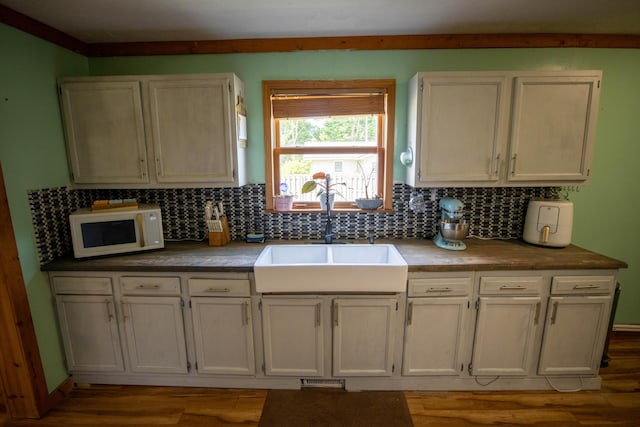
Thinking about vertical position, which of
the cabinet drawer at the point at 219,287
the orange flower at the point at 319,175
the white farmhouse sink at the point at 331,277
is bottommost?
the cabinet drawer at the point at 219,287

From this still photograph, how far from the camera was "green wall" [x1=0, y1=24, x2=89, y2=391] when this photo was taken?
1.69 metres

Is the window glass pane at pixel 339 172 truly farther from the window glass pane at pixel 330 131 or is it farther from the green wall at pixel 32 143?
the green wall at pixel 32 143

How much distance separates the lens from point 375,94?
228cm

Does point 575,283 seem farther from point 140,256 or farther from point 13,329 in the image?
point 13,329

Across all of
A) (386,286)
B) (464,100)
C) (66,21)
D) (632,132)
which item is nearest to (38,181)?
(66,21)

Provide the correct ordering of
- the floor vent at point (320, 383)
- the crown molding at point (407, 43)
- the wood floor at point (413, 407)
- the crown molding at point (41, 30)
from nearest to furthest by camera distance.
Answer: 1. the crown molding at point (41, 30)
2. the wood floor at point (413, 407)
3. the floor vent at point (320, 383)
4. the crown molding at point (407, 43)

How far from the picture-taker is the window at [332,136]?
2.28 metres

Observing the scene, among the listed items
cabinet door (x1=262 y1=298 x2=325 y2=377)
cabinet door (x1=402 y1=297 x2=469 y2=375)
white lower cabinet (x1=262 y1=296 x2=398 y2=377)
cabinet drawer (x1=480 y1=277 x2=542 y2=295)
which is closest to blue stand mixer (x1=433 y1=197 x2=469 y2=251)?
cabinet drawer (x1=480 y1=277 x2=542 y2=295)

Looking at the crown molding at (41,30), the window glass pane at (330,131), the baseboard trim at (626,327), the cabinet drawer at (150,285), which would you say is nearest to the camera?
the crown molding at (41,30)

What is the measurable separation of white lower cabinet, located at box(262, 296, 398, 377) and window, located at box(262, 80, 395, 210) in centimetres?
85

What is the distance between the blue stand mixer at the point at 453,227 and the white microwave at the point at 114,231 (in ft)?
6.74

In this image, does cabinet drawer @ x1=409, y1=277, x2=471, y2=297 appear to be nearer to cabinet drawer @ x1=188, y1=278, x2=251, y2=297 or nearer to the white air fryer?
the white air fryer

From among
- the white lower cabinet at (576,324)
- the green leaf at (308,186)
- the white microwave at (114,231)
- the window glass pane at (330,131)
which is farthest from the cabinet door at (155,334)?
the white lower cabinet at (576,324)

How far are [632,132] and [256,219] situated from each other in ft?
9.83
